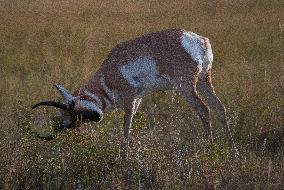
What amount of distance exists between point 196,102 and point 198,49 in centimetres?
61

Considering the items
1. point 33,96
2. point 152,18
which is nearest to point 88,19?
point 152,18

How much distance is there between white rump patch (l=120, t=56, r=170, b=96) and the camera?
281 inches

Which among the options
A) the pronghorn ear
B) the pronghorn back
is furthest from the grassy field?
the pronghorn back

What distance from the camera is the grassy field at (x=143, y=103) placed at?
5325 mm

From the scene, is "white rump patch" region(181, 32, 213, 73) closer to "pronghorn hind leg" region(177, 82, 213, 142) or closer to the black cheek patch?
"pronghorn hind leg" region(177, 82, 213, 142)

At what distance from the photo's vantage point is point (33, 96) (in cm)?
945

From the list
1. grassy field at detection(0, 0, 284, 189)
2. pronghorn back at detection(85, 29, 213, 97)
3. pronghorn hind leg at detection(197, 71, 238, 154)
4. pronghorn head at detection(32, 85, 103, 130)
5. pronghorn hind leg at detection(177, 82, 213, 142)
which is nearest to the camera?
grassy field at detection(0, 0, 284, 189)

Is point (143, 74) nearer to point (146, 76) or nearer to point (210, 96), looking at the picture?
point (146, 76)

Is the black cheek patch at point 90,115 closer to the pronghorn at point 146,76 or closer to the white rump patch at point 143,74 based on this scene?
the pronghorn at point 146,76

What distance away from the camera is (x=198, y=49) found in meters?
7.12

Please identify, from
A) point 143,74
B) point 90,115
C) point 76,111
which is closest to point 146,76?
point 143,74

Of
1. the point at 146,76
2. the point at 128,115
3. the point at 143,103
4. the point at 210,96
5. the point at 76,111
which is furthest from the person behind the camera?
the point at 143,103

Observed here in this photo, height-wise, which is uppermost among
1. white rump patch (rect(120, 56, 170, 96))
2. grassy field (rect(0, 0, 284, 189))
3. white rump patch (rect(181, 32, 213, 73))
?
white rump patch (rect(181, 32, 213, 73))

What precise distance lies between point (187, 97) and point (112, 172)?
1.83 metres
